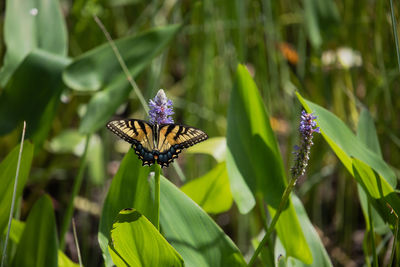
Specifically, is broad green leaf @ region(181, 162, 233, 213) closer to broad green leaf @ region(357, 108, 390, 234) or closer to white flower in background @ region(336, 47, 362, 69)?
broad green leaf @ region(357, 108, 390, 234)

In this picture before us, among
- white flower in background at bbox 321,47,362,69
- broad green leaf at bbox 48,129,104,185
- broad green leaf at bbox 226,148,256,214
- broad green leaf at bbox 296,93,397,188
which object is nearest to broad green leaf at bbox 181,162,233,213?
broad green leaf at bbox 226,148,256,214

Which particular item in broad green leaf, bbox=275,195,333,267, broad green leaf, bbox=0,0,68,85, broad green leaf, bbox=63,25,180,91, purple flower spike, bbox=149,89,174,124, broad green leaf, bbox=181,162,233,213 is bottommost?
broad green leaf, bbox=275,195,333,267

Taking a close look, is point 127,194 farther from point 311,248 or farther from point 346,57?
point 346,57

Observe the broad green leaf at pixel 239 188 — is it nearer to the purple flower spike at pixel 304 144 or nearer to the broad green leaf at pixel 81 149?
the purple flower spike at pixel 304 144

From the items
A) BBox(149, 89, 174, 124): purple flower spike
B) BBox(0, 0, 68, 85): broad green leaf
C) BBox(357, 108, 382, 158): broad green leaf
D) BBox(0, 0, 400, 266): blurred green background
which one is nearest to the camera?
BBox(149, 89, 174, 124): purple flower spike

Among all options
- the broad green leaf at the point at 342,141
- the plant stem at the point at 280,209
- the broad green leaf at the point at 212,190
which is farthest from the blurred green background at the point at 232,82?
the plant stem at the point at 280,209

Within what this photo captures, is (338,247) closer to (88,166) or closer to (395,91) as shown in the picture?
(395,91)

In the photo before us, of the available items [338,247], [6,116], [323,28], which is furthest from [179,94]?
[6,116]

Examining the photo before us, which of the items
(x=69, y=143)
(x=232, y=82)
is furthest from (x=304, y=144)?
(x=69, y=143)
